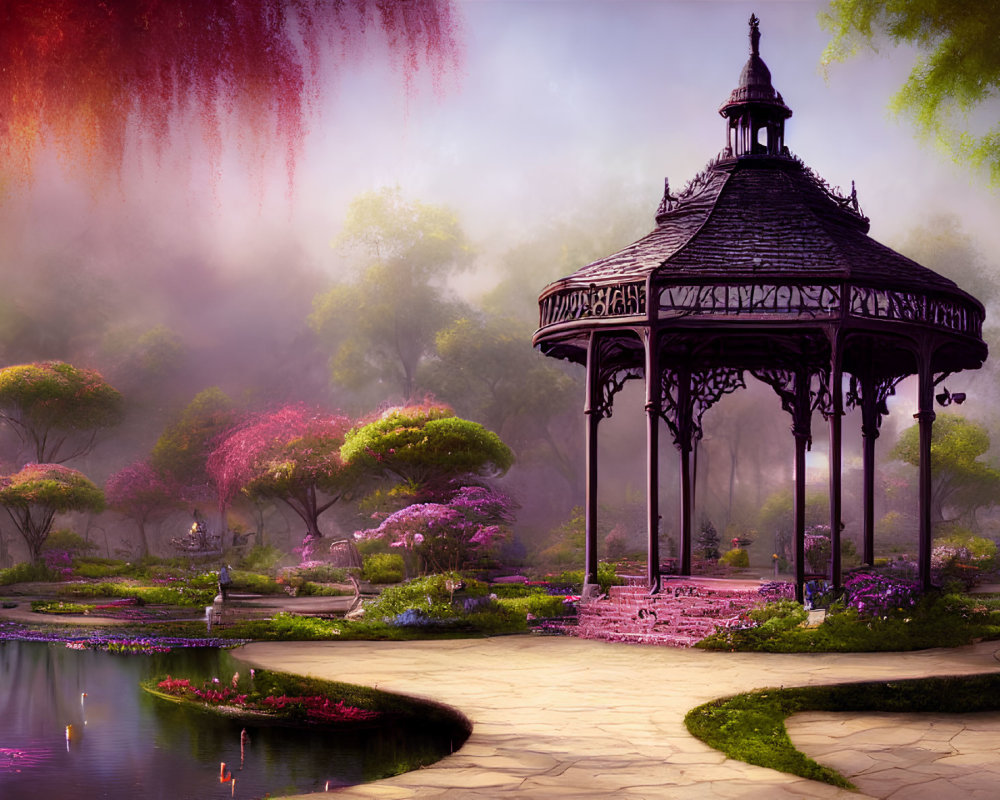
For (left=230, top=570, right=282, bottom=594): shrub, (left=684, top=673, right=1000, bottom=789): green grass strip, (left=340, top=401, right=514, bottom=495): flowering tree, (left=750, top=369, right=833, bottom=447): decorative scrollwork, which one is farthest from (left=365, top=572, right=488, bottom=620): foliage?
(left=340, top=401, right=514, bottom=495): flowering tree

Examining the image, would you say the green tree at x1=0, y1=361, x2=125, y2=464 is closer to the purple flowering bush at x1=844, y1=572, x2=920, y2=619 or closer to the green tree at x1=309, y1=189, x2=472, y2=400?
the green tree at x1=309, y1=189, x2=472, y2=400

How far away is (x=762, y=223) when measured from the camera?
1695 cm

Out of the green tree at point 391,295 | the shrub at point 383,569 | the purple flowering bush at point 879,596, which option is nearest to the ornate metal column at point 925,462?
the purple flowering bush at point 879,596

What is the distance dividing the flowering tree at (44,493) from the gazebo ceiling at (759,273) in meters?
21.9

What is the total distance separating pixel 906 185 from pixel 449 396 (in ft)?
86.4

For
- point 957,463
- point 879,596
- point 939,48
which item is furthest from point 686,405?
point 957,463

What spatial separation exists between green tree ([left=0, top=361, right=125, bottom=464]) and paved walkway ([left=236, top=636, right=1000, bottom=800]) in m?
34.1

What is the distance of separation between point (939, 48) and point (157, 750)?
10.4 meters

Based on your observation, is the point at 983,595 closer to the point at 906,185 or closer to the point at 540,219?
the point at 906,185

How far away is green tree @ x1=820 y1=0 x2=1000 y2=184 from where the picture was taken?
9797mm

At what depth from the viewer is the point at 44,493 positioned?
33625mm

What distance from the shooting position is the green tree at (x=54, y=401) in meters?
43.0

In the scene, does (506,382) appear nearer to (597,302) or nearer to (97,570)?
(97,570)

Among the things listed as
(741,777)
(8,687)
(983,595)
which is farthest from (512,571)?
(741,777)
